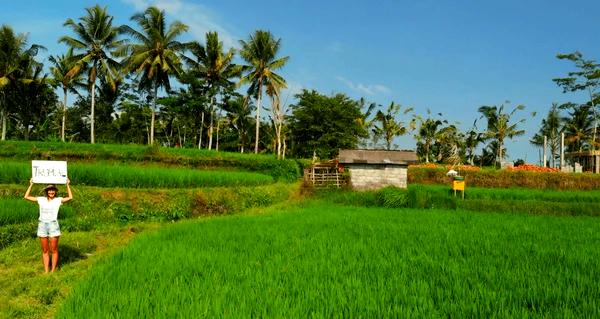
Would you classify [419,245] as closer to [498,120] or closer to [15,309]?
[15,309]

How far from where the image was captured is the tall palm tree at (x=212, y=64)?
30734 mm

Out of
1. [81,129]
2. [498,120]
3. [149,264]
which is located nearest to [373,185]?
[149,264]

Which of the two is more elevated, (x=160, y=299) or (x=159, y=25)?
(x=159, y=25)

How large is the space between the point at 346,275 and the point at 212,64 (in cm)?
2883

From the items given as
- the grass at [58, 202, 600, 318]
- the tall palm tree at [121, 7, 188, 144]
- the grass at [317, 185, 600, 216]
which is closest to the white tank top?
the grass at [58, 202, 600, 318]

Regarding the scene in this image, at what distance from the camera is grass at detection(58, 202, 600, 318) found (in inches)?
145

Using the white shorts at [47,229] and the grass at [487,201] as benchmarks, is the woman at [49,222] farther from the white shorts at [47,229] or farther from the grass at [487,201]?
the grass at [487,201]

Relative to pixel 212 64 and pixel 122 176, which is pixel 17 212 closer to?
pixel 122 176

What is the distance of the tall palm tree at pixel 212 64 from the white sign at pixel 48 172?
2439 cm

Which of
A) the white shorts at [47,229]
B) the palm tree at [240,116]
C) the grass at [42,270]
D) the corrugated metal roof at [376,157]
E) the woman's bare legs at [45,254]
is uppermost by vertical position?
the palm tree at [240,116]

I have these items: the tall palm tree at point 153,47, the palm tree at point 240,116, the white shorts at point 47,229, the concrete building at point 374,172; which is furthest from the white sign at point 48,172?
the palm tree at point 240,116

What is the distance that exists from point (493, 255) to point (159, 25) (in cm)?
2682

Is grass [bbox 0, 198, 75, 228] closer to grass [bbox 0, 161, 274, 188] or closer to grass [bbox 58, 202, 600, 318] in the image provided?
grass [bbox 58, 202, 600, 318]

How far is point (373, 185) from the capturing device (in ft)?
60.9
